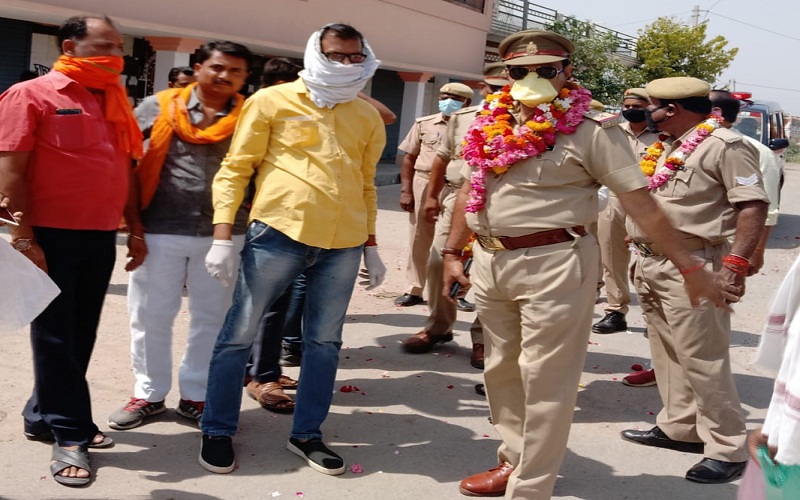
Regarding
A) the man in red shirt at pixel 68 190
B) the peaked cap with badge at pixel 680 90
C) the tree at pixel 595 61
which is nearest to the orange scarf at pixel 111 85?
the man in red shirt at pixel 68 190

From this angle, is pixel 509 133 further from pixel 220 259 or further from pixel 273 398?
pixel 273 398

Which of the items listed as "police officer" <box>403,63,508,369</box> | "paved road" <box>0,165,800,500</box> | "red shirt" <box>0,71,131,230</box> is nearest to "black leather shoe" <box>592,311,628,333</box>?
"paved road" <box>0,165,800,500</box>

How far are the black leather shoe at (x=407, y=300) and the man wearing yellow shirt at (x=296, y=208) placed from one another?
4003mm

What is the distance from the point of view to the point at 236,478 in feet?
14.2

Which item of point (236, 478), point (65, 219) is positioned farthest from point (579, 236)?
point (65, 219)

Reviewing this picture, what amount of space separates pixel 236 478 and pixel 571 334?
5.68ft

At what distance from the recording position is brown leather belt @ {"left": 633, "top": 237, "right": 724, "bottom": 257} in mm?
4980

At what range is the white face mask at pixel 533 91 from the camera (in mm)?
4039

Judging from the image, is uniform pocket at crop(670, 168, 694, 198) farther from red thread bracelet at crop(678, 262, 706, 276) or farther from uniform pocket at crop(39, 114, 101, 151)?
uniform pocket at crop(39, 114, 101, 151)

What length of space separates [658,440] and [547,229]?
1926mm

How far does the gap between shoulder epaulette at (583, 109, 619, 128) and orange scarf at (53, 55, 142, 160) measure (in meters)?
2.19

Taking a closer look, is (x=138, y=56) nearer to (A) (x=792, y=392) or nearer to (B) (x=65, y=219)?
(B) (x=65, y=219)

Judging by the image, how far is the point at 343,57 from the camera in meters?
4.29

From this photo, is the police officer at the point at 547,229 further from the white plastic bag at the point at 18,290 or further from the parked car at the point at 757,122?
the parked car at the point at 757,122
